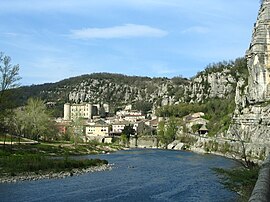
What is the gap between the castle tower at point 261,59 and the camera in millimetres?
85375

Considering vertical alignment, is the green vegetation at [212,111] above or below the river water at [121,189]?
above

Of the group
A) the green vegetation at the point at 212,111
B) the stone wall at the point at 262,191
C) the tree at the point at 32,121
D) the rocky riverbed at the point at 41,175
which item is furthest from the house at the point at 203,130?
the stone wall at the point at 262,191

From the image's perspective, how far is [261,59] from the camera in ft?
286

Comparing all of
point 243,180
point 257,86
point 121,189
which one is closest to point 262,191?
point 243,180

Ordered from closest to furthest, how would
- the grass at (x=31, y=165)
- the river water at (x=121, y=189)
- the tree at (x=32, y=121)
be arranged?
the river water at (x=121, y=189) < the grass at (x=31, y=165) < the tree at (x=32, y=121)

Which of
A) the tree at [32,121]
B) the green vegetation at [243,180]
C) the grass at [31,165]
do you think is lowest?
the grass at [31,165]

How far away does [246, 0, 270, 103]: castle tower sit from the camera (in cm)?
8538

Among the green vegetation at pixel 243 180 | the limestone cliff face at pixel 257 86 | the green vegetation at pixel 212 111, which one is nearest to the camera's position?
the green vegetation at pixel 243 180

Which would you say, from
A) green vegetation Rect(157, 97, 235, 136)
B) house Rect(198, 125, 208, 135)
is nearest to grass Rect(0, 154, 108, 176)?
green vegetation Rect(157, 97, 235, 136)

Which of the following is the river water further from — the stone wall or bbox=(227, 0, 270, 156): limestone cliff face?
bbox=(227, 0, 270, 156): limestone cliff face

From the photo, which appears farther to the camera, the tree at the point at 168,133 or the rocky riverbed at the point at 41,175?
the tree at the point at 168,133

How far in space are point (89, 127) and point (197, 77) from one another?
51.4 metres

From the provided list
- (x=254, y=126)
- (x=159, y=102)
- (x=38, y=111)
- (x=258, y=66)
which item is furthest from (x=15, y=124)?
(x=159, y=102)

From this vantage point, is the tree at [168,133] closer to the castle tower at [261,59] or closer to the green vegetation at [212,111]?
the green vegetation at [212,111]
